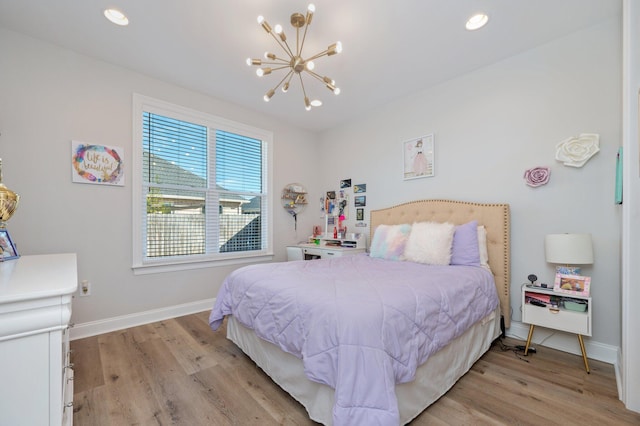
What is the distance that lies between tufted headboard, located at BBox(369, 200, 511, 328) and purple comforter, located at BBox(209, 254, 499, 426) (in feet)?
1.15

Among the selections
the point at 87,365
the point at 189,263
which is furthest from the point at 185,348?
the point at 189,263

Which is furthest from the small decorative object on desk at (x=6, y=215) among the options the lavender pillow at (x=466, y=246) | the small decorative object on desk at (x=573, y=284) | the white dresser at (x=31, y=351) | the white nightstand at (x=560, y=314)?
the small decorative object on desk at (x=573, y=284)

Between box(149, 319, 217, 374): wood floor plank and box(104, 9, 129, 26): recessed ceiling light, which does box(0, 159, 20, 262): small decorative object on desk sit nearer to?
box(149, 319, 217, 374): wood floor plank

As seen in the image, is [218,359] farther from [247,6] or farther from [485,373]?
[247,6]

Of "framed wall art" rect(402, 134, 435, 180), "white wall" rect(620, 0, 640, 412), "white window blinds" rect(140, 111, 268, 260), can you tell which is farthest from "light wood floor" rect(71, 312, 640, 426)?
"framed wall art" rect(402, 134, 435, 180)

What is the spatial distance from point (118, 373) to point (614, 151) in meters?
3.94

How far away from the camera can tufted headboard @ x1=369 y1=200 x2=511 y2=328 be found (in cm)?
245

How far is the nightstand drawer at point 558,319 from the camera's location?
190 cm

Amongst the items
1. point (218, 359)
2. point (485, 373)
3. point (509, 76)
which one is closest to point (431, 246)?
point (485, 373)

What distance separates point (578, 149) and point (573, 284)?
1055 mm

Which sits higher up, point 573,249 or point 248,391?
point 573,249

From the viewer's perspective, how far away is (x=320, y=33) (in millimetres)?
2172

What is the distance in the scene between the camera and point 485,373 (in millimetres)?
1890

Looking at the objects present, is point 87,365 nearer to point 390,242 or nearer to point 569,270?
point 390,242
